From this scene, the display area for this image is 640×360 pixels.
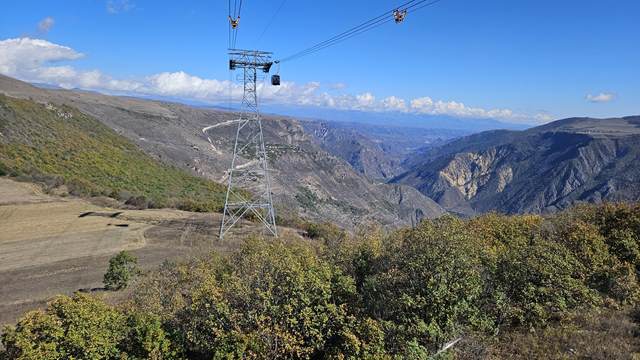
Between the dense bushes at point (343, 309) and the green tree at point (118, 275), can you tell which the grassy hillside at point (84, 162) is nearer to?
the green tree at point (118, 275)

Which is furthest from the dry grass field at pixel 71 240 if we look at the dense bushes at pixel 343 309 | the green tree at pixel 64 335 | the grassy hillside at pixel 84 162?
the dense bushes at pixel 343 309

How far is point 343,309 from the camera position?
877 inches

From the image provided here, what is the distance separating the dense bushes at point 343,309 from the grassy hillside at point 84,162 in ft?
190

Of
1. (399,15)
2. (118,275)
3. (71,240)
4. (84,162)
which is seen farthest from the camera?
(84,162)

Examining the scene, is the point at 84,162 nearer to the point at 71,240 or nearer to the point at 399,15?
the point at 71,240

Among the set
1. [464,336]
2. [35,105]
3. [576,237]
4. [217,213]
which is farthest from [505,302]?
[35,105]

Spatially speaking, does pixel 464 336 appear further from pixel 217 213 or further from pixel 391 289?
pixel 217 213

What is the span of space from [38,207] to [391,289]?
215 feet

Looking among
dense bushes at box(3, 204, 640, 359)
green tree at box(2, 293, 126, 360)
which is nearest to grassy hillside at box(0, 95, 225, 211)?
green tree at box(2, 293, 126, 360)

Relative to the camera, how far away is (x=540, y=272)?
22.1m

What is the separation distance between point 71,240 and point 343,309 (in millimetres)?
46824

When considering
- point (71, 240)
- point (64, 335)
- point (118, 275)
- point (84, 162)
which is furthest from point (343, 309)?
point (84, 162)

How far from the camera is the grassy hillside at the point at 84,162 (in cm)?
8669

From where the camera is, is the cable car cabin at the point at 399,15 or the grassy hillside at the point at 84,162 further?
the grassy hillside at the point at 84,162
